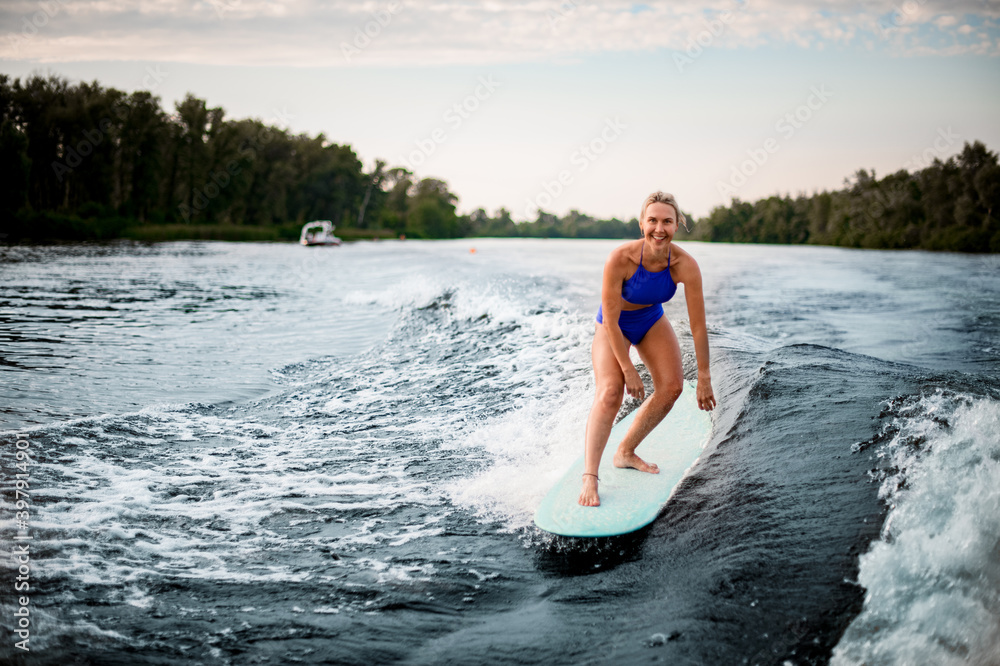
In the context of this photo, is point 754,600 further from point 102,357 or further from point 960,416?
point 102,357

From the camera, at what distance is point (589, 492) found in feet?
12.5

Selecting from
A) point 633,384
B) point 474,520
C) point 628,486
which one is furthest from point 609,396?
point 474,520

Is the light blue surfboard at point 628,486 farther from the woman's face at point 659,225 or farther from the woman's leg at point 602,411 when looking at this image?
the woman's face at point 659,225

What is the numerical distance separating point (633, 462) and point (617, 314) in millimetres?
1069

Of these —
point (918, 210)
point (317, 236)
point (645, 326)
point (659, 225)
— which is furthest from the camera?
point (918, 210)

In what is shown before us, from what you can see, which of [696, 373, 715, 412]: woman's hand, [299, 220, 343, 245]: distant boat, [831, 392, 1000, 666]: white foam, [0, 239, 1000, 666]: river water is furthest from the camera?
[299, 220, 343, 245]: distant boat

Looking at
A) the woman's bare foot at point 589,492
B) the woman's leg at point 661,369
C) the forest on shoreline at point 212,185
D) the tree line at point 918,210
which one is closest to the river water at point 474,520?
the woman's bare foot at point 589,492

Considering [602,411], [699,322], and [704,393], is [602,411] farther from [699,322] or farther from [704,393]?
[699,322]

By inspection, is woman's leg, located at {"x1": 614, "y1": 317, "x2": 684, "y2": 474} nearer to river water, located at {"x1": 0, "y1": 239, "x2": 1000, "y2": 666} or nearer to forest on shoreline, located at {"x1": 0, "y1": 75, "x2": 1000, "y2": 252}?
river water, located at {"x1": 0, "y1": 239, "x2": 1000, "y2": 666}

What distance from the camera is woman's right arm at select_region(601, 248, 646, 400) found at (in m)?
3.63

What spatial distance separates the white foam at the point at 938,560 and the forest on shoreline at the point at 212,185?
47.6m

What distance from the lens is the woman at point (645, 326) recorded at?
362 cm

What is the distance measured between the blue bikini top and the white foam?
1497 millimetres


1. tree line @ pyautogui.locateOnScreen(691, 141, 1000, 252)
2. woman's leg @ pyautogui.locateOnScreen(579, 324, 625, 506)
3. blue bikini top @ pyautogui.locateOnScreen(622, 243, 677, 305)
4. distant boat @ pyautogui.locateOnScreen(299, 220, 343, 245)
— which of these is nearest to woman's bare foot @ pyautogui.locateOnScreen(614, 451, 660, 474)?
woman's leg @ pyautogui.locateOnScreen(579, 324, 625, 506)
